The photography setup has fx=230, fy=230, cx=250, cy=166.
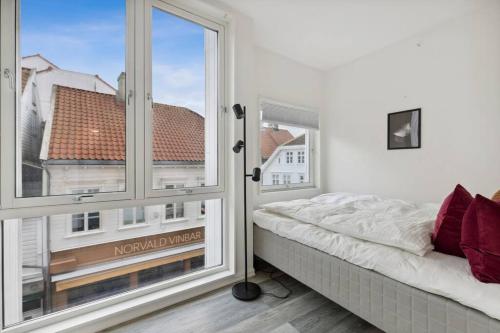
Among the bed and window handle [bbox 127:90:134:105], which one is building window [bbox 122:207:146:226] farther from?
the bed

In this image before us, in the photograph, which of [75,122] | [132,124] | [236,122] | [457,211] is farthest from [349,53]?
[75,122]

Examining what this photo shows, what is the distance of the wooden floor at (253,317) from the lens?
1579mm

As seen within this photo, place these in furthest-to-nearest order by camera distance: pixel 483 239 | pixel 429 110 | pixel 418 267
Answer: pixel 429 110 → pixel 418 267 → pixel 483 239

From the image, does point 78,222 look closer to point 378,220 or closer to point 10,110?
point 10,110

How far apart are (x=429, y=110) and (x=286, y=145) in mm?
1682

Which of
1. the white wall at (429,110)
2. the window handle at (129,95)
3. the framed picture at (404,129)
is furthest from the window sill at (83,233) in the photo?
the framed picture at (404,129)

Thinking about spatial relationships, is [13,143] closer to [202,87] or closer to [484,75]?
[202,87]

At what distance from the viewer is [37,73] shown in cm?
154

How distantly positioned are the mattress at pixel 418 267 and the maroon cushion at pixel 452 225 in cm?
6

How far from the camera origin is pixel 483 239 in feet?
3.50

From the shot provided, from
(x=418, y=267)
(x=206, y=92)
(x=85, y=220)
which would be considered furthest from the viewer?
(x=206, y=92)

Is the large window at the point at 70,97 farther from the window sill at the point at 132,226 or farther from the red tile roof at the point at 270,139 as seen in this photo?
the red tile roof at the point at 270,139

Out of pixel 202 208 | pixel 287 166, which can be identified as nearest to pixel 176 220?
pixel 202 208

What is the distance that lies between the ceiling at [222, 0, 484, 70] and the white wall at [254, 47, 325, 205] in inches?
6.6
